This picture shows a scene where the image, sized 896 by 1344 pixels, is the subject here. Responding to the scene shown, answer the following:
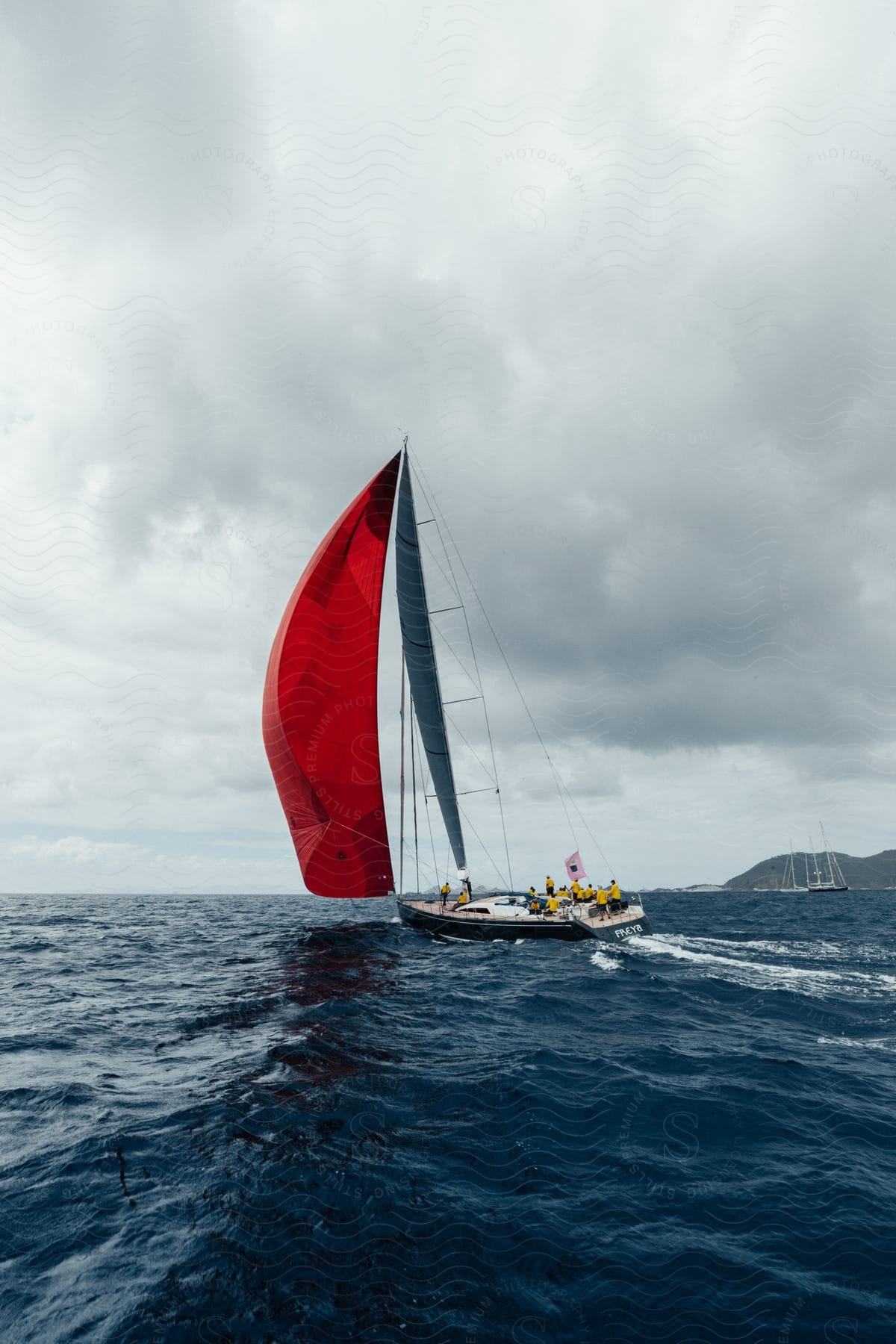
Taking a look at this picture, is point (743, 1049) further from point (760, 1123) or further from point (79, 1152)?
point (79, 1152)

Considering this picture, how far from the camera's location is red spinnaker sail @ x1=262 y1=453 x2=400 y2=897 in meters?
21.1

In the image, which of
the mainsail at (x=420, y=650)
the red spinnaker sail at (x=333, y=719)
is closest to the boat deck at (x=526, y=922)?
the red spinnaker sail at (x=333, y=719)

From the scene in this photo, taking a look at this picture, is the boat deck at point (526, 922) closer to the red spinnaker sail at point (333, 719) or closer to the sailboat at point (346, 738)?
the sailboat at point (346, 738)

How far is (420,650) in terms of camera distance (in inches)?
1024

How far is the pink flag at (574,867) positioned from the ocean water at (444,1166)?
10263 mm

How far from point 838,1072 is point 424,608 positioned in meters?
19.5

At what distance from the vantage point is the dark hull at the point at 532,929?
2172 centimetres

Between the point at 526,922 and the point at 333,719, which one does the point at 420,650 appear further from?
the point at 526,922

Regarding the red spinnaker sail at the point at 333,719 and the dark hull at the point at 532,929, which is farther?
Result: the dark hull at the point at 532,929

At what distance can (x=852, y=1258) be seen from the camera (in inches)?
217

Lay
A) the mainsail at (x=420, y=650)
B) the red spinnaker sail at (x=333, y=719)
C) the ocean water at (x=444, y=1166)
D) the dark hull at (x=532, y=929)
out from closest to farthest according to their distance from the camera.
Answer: the ocean water at (x=444, y=1166) < the red spinnaker sail at (x=333, y=719) < the dark hull at (x=532, y=929) < the mainsail at (x=420, y=650)

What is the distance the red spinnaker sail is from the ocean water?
7.46 meters

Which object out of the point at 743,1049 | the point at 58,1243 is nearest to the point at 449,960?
the point at 743,1049

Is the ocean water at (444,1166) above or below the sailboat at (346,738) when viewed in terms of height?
below
